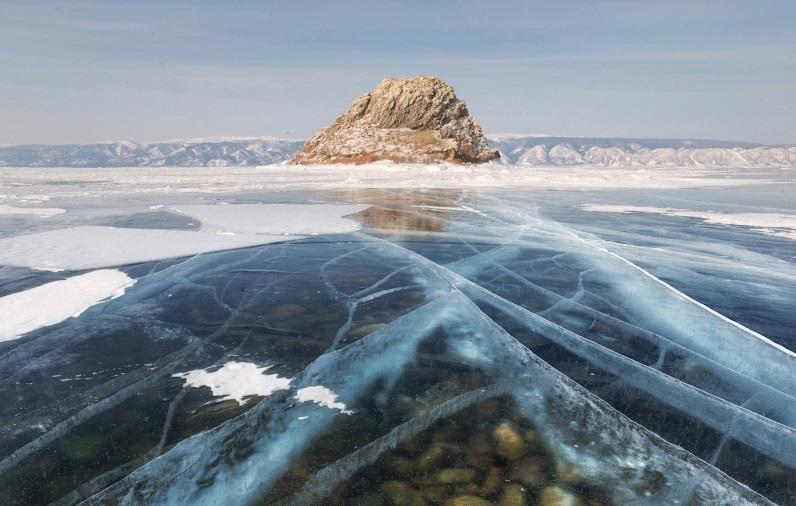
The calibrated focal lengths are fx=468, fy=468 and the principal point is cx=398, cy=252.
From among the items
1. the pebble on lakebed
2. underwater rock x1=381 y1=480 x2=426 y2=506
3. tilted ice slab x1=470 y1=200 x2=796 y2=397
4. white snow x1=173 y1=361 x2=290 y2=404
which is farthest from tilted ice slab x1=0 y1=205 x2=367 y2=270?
underwater rock x1=381 y1=480 x2=426 y2=506

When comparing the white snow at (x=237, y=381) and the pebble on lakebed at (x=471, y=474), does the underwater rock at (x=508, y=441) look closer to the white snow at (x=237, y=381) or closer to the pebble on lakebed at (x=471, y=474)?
the pebble on lakebed at (x=471, y=474)

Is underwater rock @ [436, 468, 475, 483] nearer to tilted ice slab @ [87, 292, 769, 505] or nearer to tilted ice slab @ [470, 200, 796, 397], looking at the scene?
tilted ice slab @ [87, 292, 769, 505]

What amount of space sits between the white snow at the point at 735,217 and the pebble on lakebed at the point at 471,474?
11.5m

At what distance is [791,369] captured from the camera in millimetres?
4250

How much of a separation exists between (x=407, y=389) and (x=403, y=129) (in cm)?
8692

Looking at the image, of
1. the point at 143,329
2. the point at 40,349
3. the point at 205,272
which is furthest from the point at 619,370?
the point at 205,272

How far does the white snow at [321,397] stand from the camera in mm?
3523

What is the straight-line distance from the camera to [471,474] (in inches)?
109

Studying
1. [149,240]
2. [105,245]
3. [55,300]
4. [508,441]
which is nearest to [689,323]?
[508,441]

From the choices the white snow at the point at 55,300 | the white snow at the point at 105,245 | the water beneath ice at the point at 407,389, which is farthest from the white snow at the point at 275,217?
the white snow at the point at 55,300

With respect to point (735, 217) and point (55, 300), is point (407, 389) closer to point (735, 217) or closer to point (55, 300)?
point (55, 300)

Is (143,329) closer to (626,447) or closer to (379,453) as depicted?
(379,453)

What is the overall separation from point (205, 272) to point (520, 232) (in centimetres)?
728

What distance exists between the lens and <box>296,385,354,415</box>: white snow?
3523 millimetres
